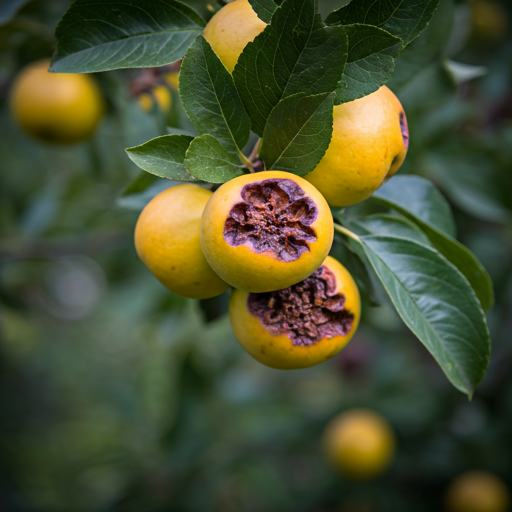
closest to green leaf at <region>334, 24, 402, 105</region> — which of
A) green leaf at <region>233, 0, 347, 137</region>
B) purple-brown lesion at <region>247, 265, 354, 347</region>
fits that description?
green leaf at <region>233, 0, 347, 137</region>

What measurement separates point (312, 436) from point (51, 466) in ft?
7.48

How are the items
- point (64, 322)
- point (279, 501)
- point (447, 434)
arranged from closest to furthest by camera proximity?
point (447, 434), point (279, 501), point (64, 322)

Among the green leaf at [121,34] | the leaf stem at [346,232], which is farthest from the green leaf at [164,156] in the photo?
the leaf stem at [346,232]

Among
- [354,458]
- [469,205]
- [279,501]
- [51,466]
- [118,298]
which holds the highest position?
[469,205]

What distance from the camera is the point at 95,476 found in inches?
114

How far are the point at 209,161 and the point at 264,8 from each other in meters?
0.22

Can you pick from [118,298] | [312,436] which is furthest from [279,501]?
[118,298]

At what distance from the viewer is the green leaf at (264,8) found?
0.61 meters

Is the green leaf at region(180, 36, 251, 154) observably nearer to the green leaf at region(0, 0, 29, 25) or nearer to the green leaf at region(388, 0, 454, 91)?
the green leaf at region(388, 0, 454, 91)

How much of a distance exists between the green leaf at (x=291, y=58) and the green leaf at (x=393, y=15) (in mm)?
81

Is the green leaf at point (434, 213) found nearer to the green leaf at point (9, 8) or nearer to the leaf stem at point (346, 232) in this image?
the leaf stem at point (346, 232)

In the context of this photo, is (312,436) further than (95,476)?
No

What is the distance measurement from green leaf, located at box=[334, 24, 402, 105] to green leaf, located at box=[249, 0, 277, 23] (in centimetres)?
11

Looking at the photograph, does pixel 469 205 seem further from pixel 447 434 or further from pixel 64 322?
pixel 64 322
